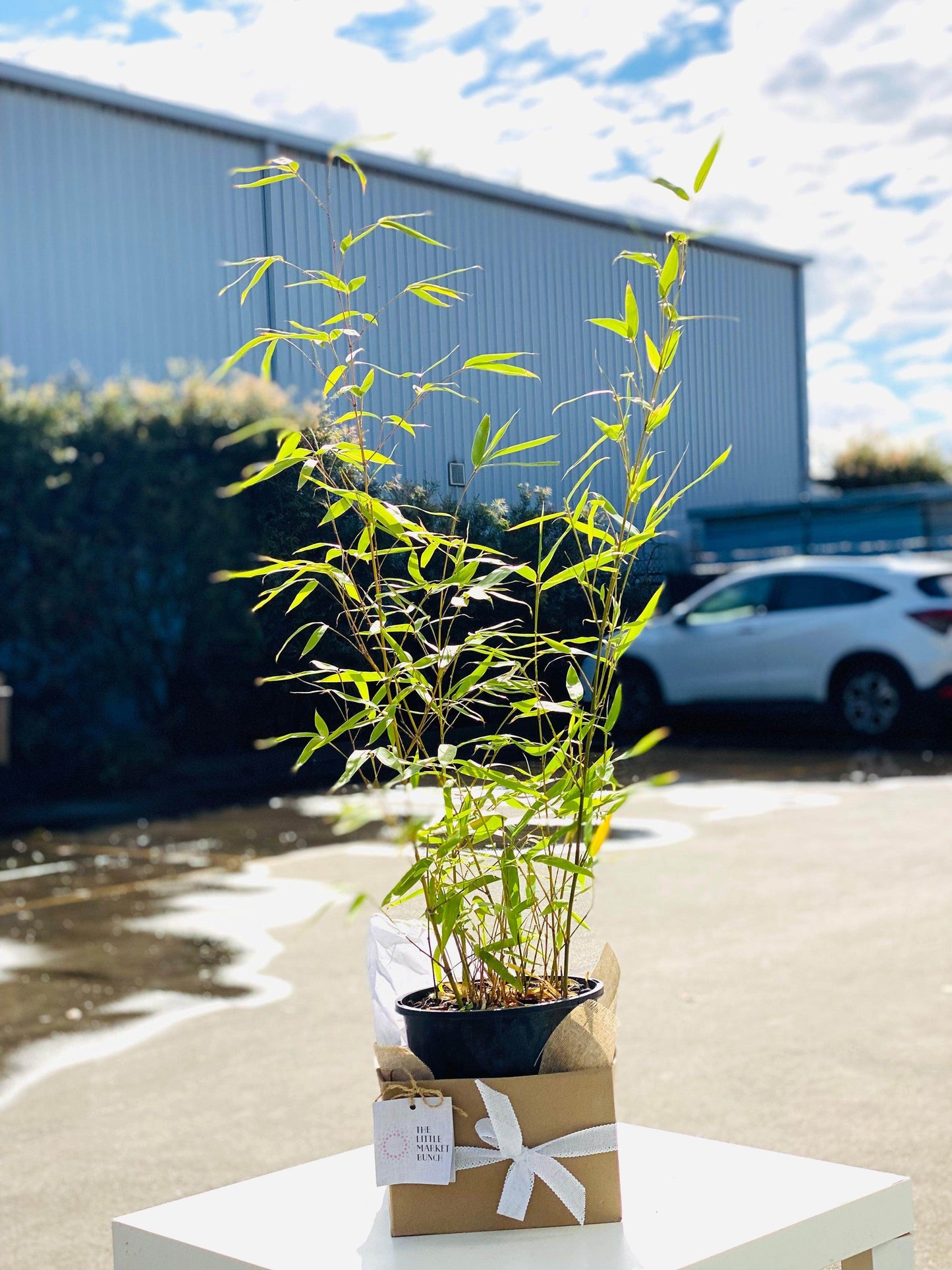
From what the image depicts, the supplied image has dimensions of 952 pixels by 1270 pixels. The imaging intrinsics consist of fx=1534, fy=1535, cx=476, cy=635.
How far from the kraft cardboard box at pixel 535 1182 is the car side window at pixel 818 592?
11.3m

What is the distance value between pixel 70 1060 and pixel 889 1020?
2.35 m

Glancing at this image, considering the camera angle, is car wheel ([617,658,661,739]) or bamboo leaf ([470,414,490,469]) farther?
car wheel ([617,658,661,739])

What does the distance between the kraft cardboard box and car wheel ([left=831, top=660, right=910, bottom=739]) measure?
36.6 feet

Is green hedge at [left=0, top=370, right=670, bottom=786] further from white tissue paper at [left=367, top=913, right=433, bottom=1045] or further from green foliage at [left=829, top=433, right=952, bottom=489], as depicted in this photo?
green foliage at [left=829, top=433, right=952, bottom=489]

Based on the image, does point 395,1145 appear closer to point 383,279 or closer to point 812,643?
A: point 383,279

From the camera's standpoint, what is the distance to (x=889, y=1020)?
14.3 feet

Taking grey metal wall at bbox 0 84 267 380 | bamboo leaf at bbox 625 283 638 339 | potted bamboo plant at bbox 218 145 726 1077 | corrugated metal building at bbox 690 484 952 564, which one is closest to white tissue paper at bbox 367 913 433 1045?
potted bamboo plant at bbox 218 145 726 1077

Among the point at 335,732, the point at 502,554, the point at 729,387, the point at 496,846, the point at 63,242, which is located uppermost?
the point at 63,242

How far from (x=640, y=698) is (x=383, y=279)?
1191cm

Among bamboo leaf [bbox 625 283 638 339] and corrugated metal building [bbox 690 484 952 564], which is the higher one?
→ corrugated metal building [bbox 690 484 952 564]

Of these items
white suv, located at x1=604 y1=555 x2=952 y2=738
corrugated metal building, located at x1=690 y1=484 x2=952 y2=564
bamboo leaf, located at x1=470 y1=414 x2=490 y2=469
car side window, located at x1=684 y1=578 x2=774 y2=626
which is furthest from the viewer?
corrugated metal building, located at x1=690 y1=484 x2=952 y2=564

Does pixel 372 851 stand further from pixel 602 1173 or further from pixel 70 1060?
pixel 602 1173

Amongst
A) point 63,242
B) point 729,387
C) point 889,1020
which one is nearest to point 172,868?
point 889,1020

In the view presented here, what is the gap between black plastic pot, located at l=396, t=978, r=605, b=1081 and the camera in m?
1.68
